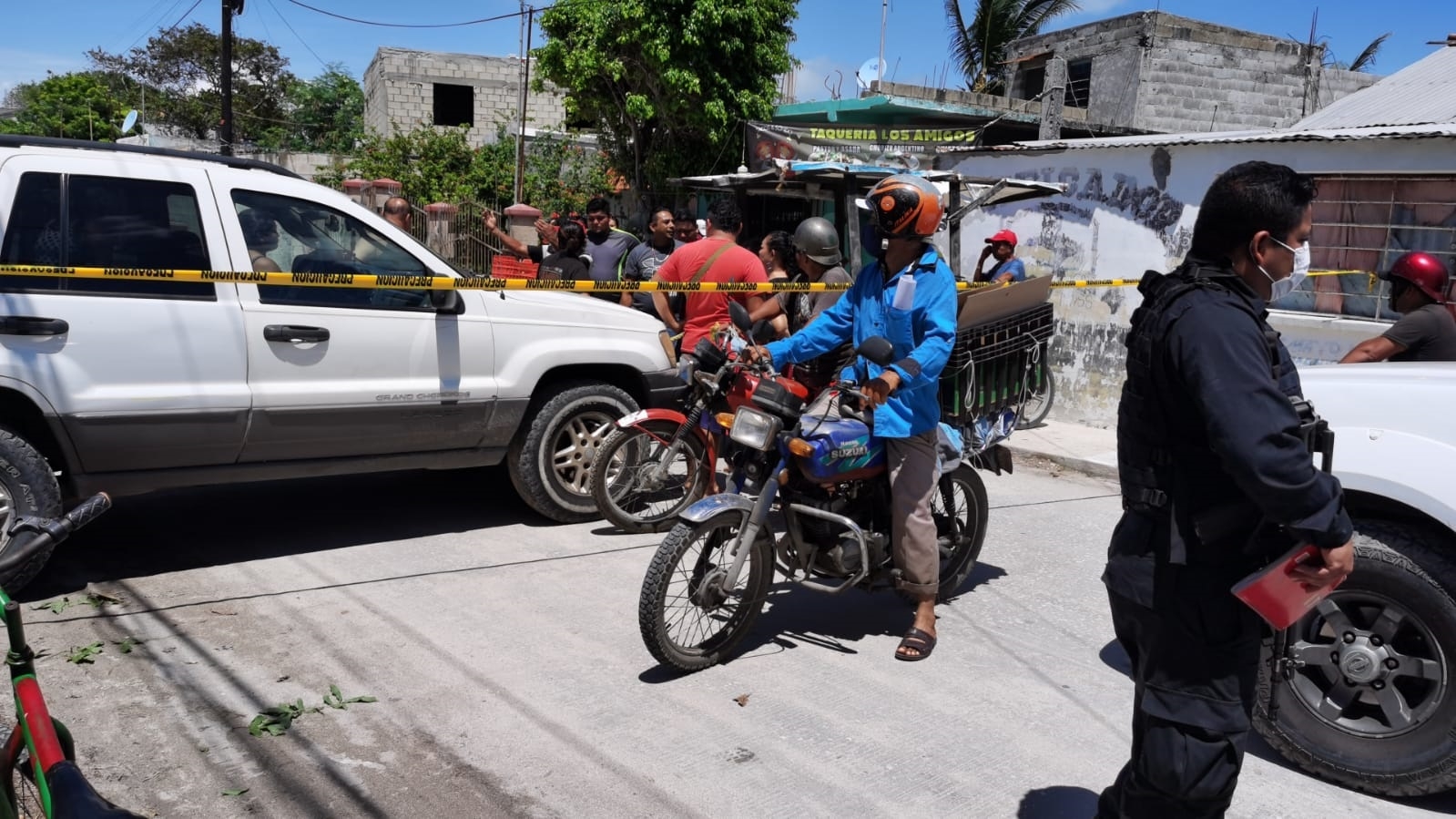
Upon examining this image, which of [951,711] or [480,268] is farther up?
[480,268]

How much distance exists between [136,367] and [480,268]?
12724mm

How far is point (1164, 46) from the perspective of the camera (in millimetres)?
17047

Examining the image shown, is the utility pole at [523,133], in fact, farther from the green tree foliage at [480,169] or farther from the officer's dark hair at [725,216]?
the officer's dark hair at [725,216]

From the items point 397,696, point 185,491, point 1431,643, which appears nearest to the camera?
point 1431,643

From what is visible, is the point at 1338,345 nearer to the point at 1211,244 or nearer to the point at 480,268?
the point at 1211,244

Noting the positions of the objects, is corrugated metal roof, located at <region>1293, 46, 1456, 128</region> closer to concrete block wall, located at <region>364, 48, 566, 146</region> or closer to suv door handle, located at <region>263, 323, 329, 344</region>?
suv door handle, located at <region>263, 323, 329, 344</region>

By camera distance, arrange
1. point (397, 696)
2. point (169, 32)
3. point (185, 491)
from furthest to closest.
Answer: point (169, 32) → point (185, 491) → point (397, 696)

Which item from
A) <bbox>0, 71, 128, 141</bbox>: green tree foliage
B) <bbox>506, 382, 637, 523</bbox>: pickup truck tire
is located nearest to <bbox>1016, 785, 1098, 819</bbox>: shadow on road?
<bbox>506, 382, 637, 523</bbox>: pickup truck tire

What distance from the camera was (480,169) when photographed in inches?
862

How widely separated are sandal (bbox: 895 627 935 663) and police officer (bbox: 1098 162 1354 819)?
6.24ft

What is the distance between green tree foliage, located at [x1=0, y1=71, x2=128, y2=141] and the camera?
4222cm

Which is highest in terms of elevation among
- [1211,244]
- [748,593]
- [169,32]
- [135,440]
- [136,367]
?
[169,32]

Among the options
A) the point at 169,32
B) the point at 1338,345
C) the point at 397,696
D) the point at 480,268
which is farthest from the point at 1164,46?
the point at 169,32

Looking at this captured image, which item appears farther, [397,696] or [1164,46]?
[1164,46]
